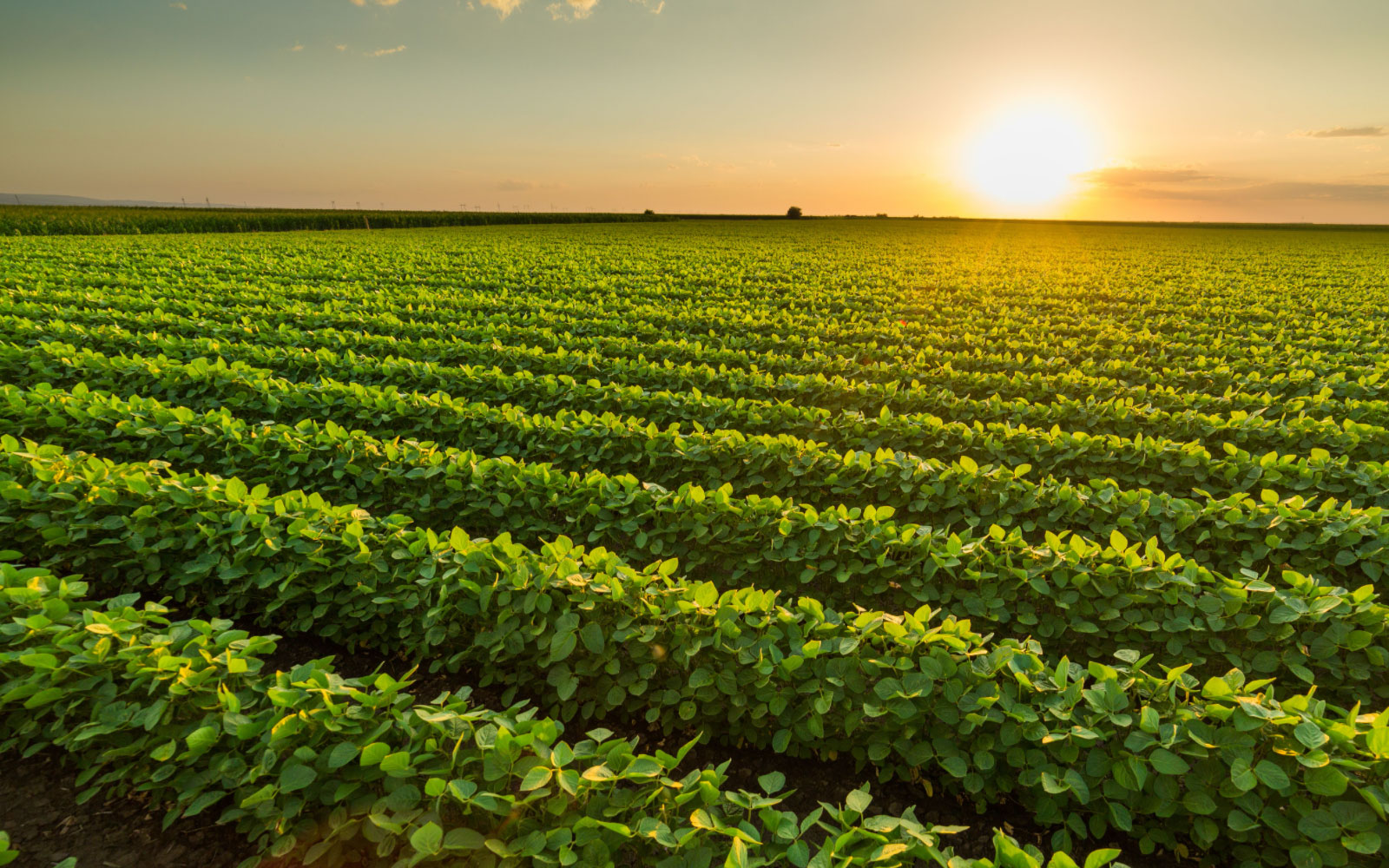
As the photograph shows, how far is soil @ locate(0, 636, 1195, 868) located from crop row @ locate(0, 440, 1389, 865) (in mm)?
175

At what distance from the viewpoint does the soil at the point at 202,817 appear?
9.78 feet

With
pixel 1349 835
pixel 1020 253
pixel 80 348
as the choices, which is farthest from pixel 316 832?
pixel 1020 253

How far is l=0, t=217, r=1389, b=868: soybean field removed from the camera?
2.55 metres

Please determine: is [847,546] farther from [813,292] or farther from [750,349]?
[813,292]

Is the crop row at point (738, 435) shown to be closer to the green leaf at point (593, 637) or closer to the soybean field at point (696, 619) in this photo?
the soybean field at point (696, 619)

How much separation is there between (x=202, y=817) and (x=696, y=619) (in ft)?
8.69

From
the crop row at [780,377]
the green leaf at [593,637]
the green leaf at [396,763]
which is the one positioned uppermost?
the crop row at [780,377]

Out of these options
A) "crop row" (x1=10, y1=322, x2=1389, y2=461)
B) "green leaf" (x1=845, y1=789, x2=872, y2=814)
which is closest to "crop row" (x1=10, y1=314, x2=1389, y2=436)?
"crop row" (x1=10, y1=322, x2=1389, y2=461)

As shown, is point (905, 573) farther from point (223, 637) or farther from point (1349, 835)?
point (223, 637)

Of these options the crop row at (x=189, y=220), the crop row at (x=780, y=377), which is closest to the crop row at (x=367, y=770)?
the crop row at (x=780, y=377)

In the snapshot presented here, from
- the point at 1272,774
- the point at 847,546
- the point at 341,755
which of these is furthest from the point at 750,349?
the point at 341,755

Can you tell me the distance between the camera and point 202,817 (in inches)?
124

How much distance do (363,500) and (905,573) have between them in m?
4.83

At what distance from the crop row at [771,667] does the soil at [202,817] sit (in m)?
0.18
